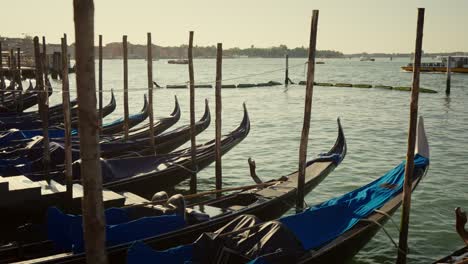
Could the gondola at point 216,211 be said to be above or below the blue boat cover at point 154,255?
below

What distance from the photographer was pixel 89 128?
135 inches

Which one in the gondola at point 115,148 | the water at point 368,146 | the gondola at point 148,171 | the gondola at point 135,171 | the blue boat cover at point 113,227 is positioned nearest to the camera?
the blue boat cover at point 113,227

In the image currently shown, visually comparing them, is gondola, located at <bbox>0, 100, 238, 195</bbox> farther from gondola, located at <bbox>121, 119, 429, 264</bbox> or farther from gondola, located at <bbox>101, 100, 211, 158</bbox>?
gondola, located at <bbox>121, 119, 429, 264</bbox>

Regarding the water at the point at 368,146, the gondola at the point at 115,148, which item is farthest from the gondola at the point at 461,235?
the gondola at the point at 115,148

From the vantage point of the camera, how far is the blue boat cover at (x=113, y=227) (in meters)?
5.73

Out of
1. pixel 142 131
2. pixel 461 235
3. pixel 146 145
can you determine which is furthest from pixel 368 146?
pixel 461 235

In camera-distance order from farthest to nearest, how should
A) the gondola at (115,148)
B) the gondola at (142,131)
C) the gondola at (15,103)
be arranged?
the gondola at (15,103) < the gondola at (142,131) < the gondola at (115,148)

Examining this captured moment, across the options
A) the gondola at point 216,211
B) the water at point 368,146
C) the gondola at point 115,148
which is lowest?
the water at point 368,146

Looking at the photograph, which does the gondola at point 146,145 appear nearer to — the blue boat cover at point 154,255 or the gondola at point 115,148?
the gondola at point 115,148

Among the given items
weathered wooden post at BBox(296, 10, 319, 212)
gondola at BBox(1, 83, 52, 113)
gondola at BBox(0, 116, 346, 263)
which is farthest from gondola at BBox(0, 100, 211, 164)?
gondola at BBox(1, 83, 52, 113)

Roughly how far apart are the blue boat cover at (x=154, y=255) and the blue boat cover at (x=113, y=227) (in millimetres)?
934

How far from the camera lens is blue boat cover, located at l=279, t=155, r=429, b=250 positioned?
244 inches

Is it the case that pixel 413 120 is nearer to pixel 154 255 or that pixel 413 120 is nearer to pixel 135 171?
pixel 154 255

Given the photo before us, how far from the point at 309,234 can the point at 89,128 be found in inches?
140
